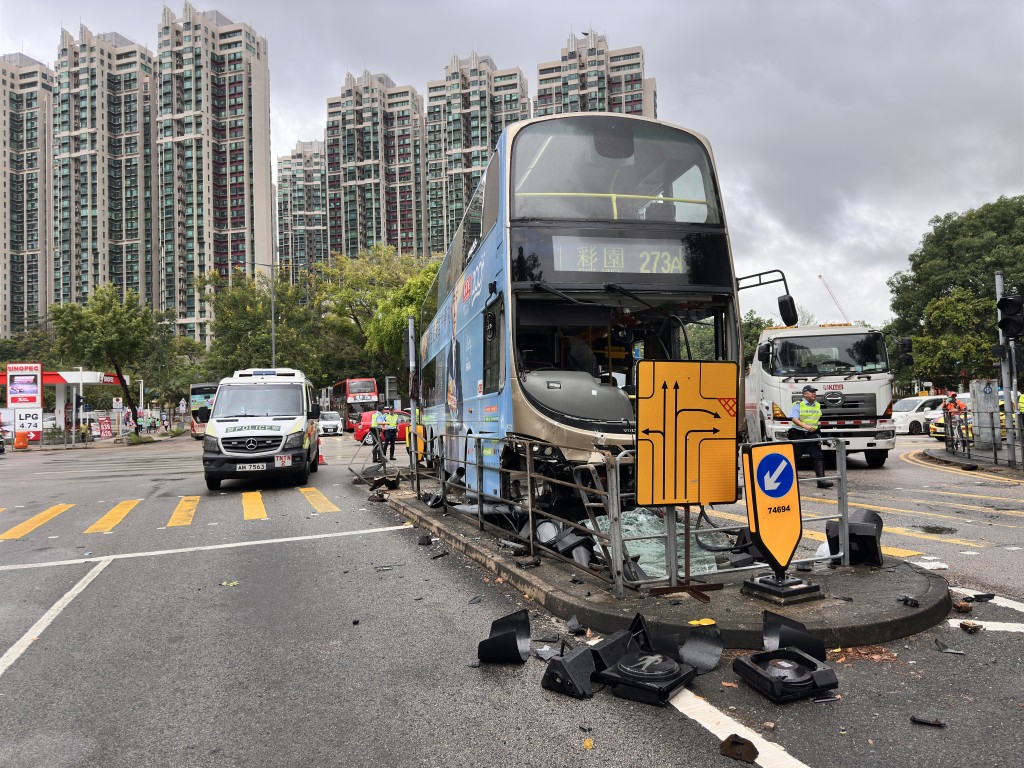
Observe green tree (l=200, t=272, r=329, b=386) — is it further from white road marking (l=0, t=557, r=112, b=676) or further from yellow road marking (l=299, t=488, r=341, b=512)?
white road marking (l=0, t=557, r=112, b=676)

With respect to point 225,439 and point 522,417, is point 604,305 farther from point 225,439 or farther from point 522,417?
point 225,439

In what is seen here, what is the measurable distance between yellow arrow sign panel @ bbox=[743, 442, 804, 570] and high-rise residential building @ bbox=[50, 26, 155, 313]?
114 m

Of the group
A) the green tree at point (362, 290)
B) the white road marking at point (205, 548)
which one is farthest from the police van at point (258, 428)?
the green tree at point (362, 290)

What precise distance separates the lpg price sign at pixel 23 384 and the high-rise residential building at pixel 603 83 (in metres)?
76.8

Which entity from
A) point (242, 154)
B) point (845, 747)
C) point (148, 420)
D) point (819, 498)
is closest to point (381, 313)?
point (148, 420)

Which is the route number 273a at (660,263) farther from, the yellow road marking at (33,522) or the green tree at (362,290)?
the green tree at (362,290)

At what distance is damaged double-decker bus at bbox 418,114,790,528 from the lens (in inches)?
294

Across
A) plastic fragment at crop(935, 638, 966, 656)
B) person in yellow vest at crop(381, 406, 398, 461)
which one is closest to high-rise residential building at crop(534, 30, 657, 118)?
person in yellow vest at crop(381, 406, 398, 461)

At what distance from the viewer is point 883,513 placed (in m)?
9.12

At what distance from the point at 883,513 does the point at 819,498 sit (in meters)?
1.58

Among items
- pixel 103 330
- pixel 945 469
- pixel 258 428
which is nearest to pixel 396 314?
pixel 103 330

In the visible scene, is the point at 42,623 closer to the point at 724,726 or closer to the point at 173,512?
the point at 724,726

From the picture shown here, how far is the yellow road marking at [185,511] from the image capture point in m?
10.1

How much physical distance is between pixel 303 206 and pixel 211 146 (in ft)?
88.6
